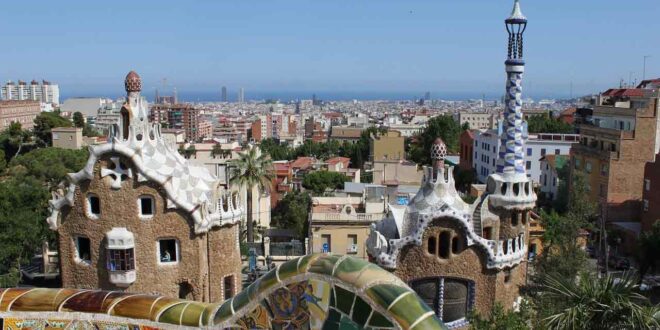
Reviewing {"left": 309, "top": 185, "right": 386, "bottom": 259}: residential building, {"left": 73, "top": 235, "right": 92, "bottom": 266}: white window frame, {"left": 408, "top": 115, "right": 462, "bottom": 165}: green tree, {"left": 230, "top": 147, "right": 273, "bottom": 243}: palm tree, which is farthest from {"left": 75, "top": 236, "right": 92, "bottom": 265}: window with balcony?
{"left": 408, "top": 115, "right": 462, "bottom": 165}: green tree

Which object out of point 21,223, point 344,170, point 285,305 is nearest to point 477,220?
point 285,305

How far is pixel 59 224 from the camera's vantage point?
2261cm

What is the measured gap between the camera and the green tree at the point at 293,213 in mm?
40531

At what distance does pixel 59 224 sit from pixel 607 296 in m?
18.3

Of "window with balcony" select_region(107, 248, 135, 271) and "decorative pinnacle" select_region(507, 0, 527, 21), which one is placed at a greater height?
"decorative pinnacle" select_region(507, 0, 527, 21)

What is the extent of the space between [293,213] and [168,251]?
64.3ft

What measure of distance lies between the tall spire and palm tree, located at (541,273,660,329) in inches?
348

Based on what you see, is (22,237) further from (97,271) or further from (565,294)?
(565,294)

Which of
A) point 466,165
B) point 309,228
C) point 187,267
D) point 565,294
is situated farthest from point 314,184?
point 565,294

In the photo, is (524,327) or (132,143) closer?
(524,327)

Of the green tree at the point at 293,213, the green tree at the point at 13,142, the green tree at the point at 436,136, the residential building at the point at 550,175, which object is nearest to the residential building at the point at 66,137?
the green tree at the point at 13,142

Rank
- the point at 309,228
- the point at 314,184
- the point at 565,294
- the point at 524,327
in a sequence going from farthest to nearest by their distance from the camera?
the point at 314,184
the point at 309,228
the point at 565,294
the point at 524,327

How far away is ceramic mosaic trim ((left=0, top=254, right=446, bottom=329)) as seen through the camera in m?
10.4

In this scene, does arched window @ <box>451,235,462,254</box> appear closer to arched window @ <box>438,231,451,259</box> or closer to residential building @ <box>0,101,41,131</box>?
arched window @ <box>438,231,451,259</box>
